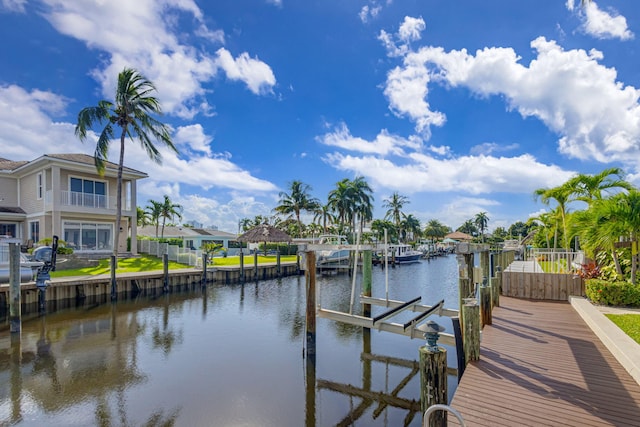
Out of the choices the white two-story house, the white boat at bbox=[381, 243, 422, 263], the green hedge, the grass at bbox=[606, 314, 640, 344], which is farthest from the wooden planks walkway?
the white boat at bbox=[381, 243, 422, 263]

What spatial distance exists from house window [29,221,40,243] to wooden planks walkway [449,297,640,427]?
30028 mm

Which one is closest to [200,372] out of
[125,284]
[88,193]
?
[125,284]

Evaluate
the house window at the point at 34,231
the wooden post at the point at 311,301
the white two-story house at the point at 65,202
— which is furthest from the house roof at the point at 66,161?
the wooden post at the point at 311,301

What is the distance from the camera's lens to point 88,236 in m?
26.5

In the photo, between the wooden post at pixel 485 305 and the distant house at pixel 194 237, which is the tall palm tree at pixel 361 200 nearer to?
the distant house at pixel 194 237

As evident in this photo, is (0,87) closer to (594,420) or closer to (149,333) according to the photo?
(149,333)

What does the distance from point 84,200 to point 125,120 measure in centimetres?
670

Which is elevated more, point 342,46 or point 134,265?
point 342,46

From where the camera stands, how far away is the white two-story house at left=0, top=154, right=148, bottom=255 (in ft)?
80.0

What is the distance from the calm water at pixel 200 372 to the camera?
23.8 feet

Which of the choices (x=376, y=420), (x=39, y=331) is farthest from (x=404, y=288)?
(x=39, y=331)

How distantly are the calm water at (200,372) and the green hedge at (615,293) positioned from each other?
4.44 m

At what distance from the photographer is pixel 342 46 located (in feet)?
59.3

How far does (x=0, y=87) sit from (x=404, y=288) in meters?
27.0
